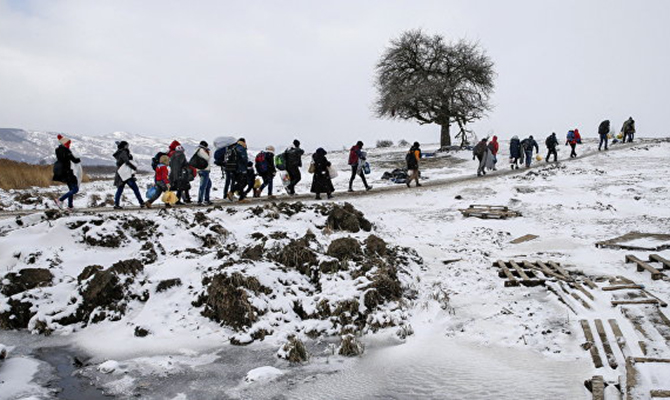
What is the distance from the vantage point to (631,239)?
341 inches

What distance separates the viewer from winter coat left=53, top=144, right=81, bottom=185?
380 inches

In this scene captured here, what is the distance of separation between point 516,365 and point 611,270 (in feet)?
13.3

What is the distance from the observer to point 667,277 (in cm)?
625

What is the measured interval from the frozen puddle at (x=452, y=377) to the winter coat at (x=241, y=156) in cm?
866

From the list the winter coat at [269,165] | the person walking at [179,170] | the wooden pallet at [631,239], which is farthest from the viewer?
the winter coat at [269,165]

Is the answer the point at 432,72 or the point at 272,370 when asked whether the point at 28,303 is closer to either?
the point at 272,370

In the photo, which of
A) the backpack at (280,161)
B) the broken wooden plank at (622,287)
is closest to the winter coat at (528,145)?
the backpack at (280,161)

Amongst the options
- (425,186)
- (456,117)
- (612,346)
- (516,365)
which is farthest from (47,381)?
(456,117)

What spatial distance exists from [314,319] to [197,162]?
25.1ft

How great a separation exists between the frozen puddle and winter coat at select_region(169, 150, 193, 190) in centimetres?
879

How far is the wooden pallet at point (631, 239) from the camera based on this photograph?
7.89 m

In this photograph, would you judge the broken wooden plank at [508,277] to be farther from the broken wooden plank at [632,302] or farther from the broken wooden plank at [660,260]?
the broken wooden plank at [660,260]

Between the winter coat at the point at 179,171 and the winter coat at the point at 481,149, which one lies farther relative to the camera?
the winter coat at the point at 481,149

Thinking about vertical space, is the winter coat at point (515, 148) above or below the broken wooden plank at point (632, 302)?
above
